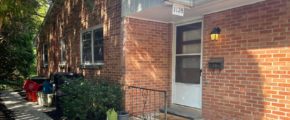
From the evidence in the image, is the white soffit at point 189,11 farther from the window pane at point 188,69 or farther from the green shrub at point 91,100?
the green shrub at point 91,100

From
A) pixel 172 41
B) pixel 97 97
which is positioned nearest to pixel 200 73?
pixel 172 41

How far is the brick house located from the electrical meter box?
87 millimetres

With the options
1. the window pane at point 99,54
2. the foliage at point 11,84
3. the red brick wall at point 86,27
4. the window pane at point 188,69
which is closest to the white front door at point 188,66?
the window pane at point 188,69

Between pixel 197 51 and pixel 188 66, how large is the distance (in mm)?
459

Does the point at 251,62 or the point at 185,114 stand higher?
the point at 251,62

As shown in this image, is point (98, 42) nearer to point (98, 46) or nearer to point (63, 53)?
point (98, 46)

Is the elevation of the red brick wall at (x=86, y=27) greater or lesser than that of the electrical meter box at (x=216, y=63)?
greater

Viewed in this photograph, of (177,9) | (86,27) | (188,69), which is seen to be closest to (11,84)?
(86,27)

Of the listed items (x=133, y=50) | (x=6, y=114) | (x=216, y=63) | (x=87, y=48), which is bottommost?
(x=6, y=114)

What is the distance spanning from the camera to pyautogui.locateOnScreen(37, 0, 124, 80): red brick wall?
5.06 metres

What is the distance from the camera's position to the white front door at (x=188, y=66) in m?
4.59

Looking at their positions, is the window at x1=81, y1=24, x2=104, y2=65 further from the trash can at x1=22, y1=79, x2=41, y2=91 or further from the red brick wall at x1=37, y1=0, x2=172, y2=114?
the trash can at x1=22, y1=79, x2=41, y2=91

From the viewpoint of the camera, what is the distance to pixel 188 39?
16.0 ft

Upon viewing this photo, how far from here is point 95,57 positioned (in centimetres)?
626
